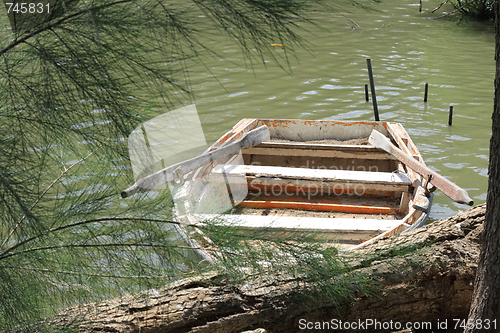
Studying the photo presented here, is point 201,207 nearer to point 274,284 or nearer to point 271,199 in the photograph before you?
point 271,199

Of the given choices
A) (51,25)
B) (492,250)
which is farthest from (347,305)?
(51,25)

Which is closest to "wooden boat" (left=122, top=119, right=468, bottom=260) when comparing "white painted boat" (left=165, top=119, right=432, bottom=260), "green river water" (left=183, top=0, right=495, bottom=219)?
"white painted boat" (left=165, top=119, right=432, bottom=260)

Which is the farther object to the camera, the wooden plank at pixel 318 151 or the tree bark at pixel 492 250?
the wooden plank at pixel 318 151

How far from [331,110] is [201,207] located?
4.61 m

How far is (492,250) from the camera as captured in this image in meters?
2.05

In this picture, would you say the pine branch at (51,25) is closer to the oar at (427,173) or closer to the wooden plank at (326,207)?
the oar at (427,173)

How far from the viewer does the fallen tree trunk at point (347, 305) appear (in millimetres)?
2322

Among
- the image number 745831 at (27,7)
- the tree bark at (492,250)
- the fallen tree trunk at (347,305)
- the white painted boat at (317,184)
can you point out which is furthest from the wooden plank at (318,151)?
the image number 745831 at (27,7)

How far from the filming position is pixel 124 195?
2275mm

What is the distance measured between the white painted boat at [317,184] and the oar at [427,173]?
123 millimetres

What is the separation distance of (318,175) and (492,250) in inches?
108

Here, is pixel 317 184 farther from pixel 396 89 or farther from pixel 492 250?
pixel 396 89

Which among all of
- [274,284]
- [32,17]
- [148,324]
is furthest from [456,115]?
[32,17]

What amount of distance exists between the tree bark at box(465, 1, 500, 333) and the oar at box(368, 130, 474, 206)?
1.60 meters
